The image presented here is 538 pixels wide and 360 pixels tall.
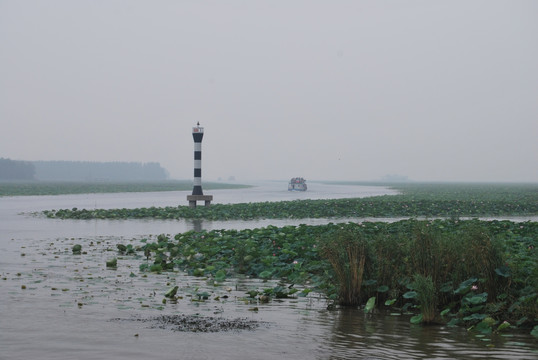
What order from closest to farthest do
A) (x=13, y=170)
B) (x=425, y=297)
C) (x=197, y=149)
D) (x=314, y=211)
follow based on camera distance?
(x=425, y=297) < (x=314, y=211) < (x=197, y=149) < (x=13, y=170)

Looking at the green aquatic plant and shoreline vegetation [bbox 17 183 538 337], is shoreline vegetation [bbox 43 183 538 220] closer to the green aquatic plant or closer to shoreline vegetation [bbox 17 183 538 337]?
shoreline vegetation [bbox 17 183 538 337]

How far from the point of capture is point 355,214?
35.5 m

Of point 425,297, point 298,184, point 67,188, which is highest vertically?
point 298,184

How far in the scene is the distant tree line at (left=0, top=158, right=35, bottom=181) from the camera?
186 m

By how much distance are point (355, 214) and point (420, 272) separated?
85.1 feet

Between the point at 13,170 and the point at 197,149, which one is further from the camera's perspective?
the point at 13,170

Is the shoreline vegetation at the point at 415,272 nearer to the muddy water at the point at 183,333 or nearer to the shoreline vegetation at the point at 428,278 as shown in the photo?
the shoreline vegetation at the point at 428,278

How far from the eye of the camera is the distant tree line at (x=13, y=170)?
186500 mm

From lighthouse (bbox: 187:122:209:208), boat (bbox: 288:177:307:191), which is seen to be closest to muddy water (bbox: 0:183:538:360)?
lighthouse (bbox: 187:122:209:208)

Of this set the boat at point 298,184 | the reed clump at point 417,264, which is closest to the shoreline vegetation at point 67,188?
the boat at point 298,184

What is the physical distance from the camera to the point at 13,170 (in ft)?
619

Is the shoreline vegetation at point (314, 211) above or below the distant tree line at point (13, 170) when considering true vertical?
below

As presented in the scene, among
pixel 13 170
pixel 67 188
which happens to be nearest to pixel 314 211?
pixel 67 188

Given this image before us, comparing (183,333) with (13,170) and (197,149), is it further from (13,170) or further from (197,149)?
(13,170)
